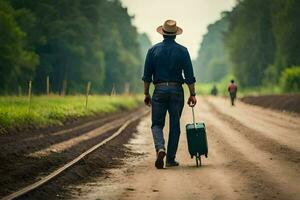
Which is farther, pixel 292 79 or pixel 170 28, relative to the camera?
pixel 292 79

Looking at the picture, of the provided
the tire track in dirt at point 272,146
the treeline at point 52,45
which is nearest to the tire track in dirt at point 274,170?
the tire track in dirt at point 272,146

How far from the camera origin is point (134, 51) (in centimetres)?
10644

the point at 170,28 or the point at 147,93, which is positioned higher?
the point at 170,28

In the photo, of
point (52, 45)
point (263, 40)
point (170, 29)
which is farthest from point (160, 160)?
point (263, 40)

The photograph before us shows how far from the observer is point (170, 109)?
11461mm

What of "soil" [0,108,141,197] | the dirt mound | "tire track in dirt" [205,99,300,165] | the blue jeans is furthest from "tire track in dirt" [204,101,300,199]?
the dirt mound

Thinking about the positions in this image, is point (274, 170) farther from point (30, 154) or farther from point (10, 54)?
point (10, 54)

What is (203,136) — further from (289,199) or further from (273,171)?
(289,199)

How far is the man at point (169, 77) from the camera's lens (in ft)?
37.1

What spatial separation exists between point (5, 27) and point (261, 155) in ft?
132

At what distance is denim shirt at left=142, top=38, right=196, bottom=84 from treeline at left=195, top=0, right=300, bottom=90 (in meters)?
52.5

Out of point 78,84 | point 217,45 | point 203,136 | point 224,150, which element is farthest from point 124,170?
point 217,45

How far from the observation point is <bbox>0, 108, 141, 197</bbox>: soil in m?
9.75

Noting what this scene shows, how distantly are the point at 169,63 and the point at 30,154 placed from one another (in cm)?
408
